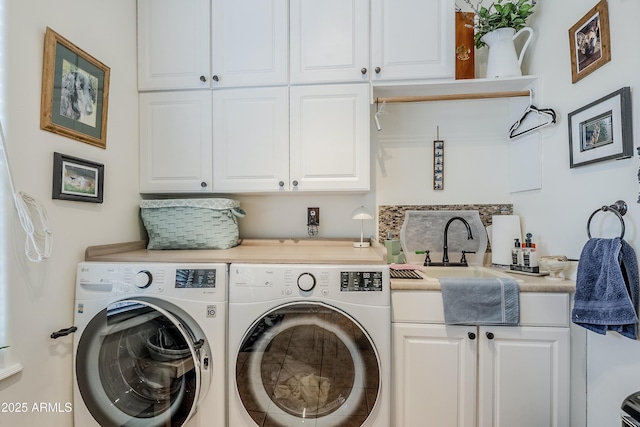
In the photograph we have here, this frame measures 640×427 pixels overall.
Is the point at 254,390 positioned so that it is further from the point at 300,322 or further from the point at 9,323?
the point at 9,323

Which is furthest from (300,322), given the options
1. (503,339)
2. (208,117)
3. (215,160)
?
(208,117)

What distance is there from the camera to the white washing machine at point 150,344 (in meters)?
1.28

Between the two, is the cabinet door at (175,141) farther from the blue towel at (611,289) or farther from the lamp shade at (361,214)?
the blue towel at (611,289)

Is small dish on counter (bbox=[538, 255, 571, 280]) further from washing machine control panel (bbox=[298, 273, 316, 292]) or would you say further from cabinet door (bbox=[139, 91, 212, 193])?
cabinet door (bbox=[139, 91, 212, 193])

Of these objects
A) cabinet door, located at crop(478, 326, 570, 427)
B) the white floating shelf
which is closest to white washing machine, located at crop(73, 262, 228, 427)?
cabinet door, located at crop(478, 326, 570, 427)

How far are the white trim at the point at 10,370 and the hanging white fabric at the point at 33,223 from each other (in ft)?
1.41

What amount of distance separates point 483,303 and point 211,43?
2166mm

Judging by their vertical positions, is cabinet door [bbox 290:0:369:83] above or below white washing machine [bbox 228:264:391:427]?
above

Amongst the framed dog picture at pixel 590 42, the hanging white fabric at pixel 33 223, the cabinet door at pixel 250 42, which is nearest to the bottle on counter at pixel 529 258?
the framed dog picture at pixel 590 42

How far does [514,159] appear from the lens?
5.98 feet

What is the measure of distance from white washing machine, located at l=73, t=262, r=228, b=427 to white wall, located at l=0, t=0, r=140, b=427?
8 centimetres

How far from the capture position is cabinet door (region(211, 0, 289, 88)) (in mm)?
1667

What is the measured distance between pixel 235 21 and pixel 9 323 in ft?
6.29

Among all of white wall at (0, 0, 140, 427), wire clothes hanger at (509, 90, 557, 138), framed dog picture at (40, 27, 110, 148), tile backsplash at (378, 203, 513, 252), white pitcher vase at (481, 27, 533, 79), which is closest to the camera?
white wall at (0, 0, 140, 427)
